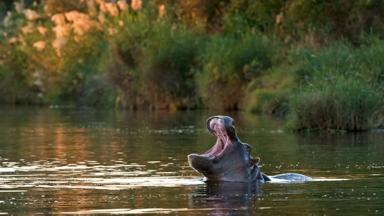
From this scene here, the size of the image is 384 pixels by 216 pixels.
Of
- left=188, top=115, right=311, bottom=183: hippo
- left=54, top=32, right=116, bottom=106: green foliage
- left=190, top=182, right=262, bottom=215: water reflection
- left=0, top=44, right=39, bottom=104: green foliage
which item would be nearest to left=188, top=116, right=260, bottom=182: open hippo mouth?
left=188, top=115, right=311, bottom=183: hippo

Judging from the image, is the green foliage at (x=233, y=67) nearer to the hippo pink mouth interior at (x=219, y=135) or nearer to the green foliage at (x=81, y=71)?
the green foliage at (x=81, y=71)

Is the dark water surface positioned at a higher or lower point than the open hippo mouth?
lower

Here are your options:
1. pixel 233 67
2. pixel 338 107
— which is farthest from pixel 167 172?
pixel 233 67

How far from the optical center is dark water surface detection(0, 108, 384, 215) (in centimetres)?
1747

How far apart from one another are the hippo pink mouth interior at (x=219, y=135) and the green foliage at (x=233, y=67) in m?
32.6

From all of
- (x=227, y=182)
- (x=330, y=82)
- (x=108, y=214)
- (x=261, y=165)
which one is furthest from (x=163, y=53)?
(x=108, y=214)

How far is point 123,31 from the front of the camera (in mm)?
60812

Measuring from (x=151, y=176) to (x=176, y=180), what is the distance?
0.87 m

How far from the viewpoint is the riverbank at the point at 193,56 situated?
45.5 metres

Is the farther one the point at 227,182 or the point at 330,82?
the point at 330,82

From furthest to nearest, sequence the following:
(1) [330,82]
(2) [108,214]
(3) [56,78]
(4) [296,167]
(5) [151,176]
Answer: (3) [56,78] < (1) [330,82] < (4) [296,167] < (5) [151,176] < (2) [108,214]

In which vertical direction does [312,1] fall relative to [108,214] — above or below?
above

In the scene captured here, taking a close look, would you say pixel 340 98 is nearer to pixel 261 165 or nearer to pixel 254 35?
pixel 261 165

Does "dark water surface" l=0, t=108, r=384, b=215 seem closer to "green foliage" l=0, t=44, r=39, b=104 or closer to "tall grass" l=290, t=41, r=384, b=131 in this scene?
"tall grass" l=290, t=41, r=384, b=131
